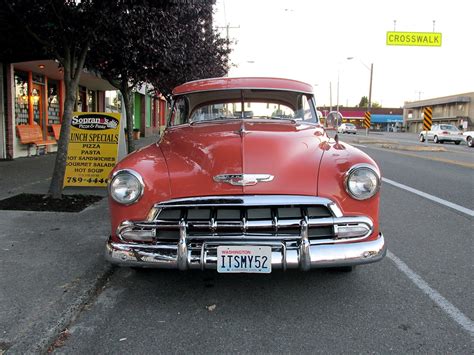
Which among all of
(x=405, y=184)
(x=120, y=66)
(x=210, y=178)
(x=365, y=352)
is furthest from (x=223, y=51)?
(x=365, y=352)

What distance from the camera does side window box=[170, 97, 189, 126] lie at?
5.19 m

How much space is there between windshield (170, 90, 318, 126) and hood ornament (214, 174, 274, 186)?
1.84 m

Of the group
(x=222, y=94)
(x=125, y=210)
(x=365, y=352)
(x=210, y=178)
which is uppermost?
(x=222, y=94)

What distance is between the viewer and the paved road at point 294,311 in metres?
2.87

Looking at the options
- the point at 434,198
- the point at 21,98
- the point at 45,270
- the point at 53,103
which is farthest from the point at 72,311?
the point at 53,103

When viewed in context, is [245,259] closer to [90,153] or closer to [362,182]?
[362,182]

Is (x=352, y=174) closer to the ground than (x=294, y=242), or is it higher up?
higher up

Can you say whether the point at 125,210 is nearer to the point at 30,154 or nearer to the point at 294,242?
the point at 294,242

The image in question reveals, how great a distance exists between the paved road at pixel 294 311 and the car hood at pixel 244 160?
0.93 metres

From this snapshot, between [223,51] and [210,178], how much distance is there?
12.3m

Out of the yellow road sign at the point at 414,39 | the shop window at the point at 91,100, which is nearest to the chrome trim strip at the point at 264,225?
the shop window at the point at 91,100

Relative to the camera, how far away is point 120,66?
10.2m

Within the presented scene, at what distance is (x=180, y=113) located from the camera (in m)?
5.21

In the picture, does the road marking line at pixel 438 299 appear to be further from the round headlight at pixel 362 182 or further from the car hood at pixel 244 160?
the car hood at pixel 244 160
